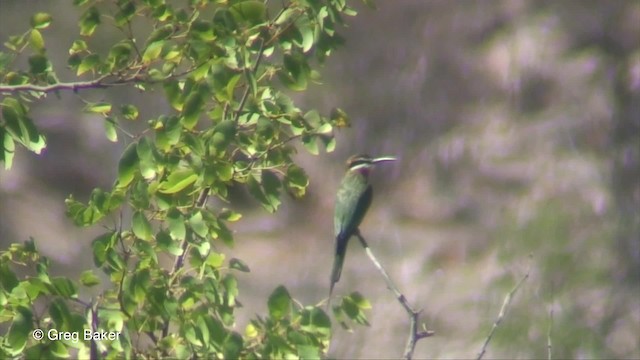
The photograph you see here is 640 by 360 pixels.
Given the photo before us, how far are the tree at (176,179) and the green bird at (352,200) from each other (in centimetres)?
158

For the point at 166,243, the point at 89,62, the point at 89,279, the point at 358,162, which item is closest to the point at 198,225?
the point at 166,243

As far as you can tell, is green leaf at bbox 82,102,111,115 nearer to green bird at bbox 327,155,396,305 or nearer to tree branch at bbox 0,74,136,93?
tree branch at bbox 0,74,136,93

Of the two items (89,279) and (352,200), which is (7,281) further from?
(352,200)

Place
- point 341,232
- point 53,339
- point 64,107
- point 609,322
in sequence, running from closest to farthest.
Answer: point 53,339 → point 341,232 → point 609,322 → point 64,107

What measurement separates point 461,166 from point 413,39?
1.98 ft

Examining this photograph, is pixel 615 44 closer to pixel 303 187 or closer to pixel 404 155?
pixel 404 155

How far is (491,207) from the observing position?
5098 mm

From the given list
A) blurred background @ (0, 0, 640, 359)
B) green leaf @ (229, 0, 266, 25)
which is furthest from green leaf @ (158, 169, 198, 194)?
blurred background @ (0, 0, 640, 359)

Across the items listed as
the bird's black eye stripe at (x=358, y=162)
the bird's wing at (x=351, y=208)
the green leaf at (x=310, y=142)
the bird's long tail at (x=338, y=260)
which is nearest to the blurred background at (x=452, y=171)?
the bird's black eye stripe at (x=358, y=162)

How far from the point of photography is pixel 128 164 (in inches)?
62.8

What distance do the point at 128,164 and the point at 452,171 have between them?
365 cm

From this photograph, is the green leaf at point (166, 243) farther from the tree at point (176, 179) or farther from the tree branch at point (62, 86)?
the tree branch at point (62, 86)

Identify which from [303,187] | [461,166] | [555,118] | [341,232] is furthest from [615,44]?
[303,187]

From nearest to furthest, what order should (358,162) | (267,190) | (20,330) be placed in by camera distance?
(20,330)
(267,190)
(358,162)
